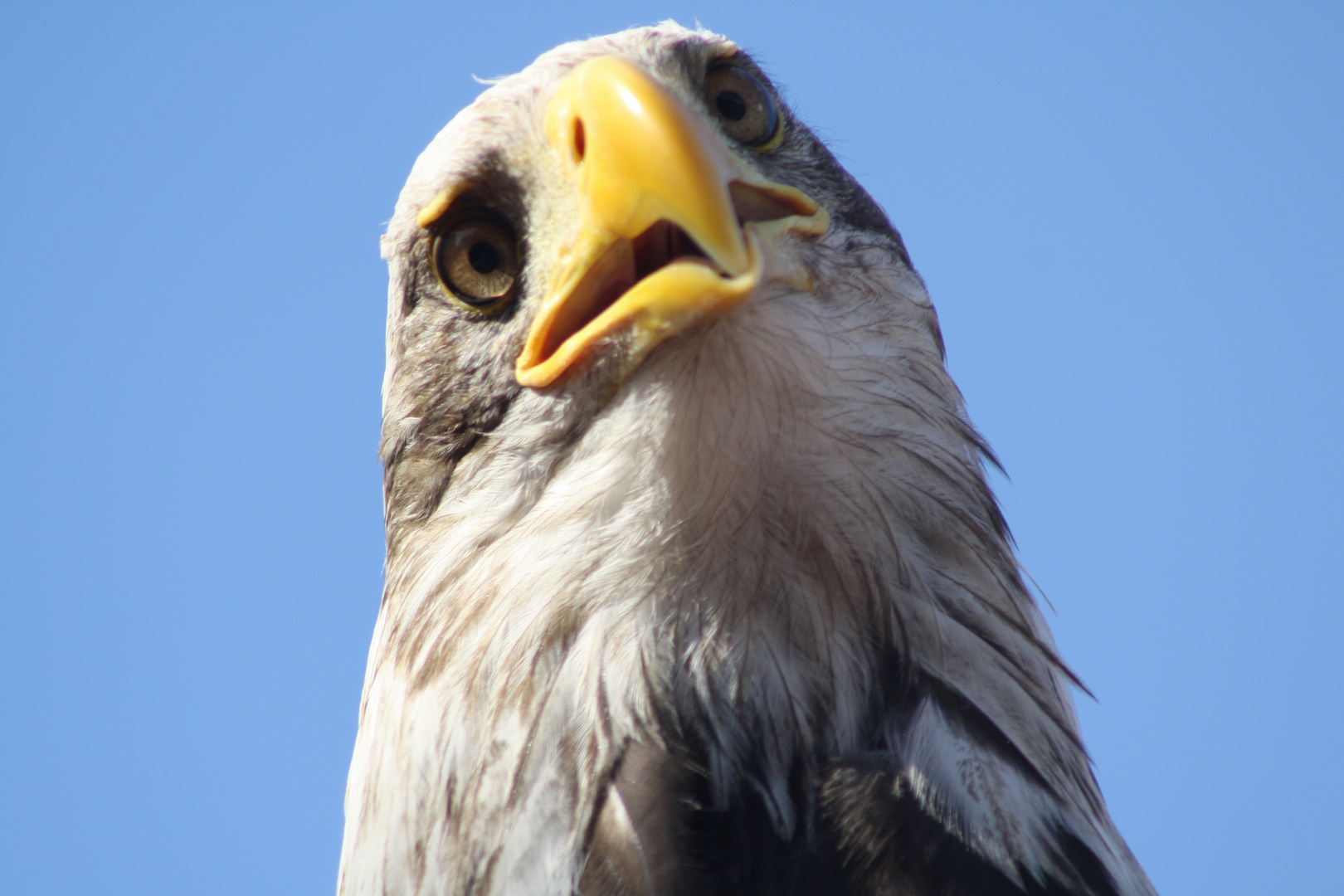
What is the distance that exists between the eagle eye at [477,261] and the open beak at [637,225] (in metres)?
0.19

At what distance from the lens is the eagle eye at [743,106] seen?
2467 mm

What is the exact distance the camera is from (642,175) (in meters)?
1.98

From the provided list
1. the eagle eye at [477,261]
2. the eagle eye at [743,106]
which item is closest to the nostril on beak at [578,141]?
the eagle eye at [477,261]

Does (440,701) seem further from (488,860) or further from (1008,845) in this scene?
(1008,845)

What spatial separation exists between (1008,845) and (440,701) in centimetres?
98

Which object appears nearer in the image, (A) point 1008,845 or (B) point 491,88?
(A) point 1008,845

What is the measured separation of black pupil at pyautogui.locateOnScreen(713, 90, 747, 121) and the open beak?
8.7 inches

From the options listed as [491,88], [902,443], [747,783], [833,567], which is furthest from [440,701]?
[491,88]

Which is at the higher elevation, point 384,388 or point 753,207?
point 753,207

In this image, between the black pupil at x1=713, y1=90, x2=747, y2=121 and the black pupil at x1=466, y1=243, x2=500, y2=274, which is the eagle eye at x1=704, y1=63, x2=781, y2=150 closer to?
the black pupil at x1=713, y1=90, x2=747, y2=121

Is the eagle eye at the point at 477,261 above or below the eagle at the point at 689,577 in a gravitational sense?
above

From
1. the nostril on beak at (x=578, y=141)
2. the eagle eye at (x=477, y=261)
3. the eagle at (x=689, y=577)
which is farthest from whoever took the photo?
the eagle eye at (x=477, y=261)

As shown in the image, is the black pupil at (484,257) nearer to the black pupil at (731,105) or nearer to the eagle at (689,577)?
the eagle at (689,577)

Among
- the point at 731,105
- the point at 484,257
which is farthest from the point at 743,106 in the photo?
the point at 484,257
